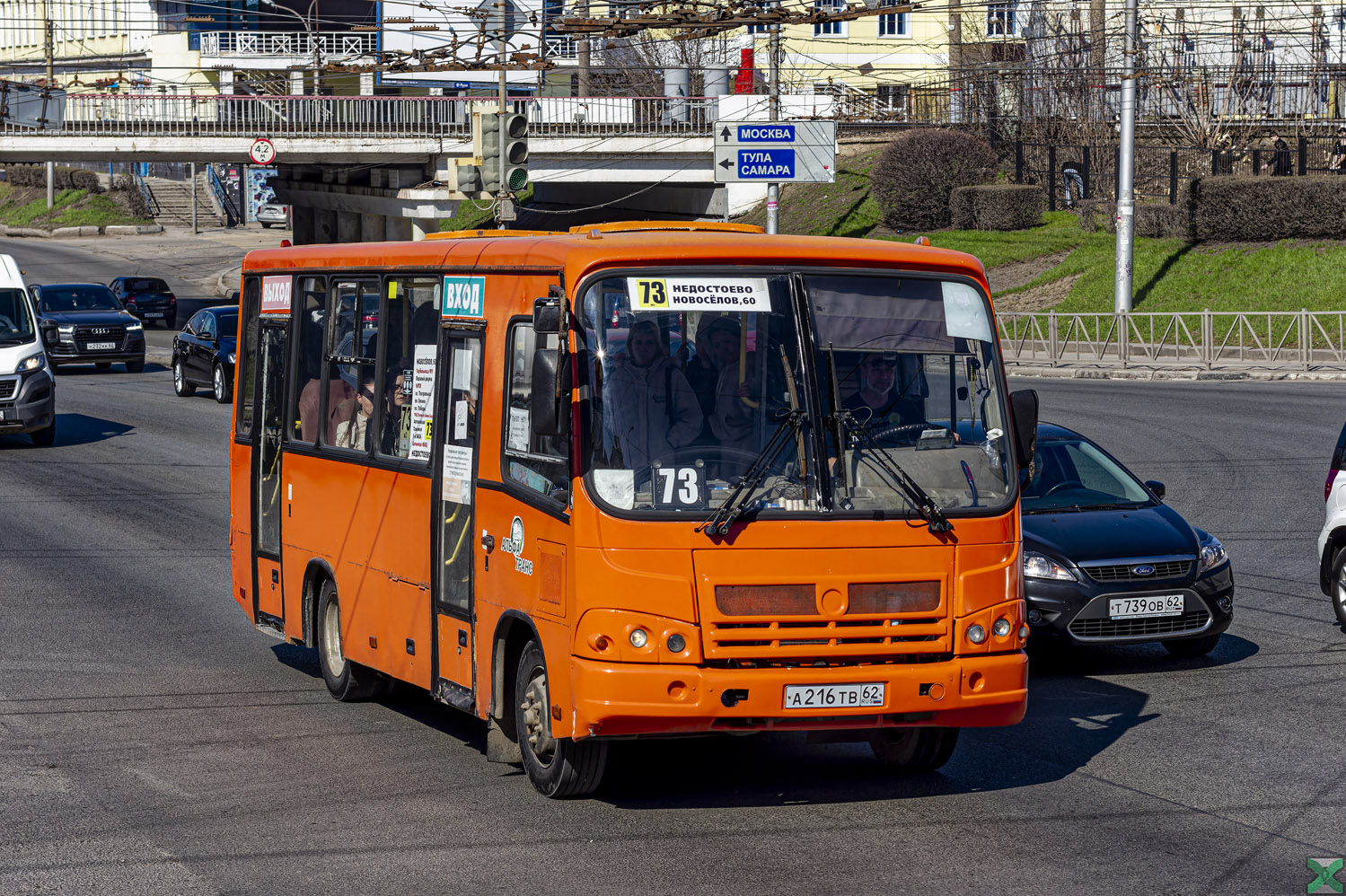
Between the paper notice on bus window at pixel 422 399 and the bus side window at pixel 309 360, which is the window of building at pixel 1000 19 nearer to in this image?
the bus side window at pixel 309 360

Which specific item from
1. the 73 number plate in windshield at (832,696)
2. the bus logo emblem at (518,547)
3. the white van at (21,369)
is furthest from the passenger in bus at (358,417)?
the white van at (21,369)

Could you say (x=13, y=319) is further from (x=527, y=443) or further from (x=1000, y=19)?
(x=1000, y=19)

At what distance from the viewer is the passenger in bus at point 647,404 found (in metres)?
7.20

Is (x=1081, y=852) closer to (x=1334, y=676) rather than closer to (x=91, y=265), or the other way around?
(x=1334, y=676)

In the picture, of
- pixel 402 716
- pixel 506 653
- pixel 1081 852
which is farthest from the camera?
pixel 402 716

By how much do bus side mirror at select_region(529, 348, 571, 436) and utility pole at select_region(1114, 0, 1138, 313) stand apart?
97.8 feet

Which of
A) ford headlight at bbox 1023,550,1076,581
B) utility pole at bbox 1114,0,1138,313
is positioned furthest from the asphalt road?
utility pole at bbox 1114,0,1138,313

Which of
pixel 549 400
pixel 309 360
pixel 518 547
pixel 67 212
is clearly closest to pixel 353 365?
pixel 309 360

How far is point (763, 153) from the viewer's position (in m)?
25.7

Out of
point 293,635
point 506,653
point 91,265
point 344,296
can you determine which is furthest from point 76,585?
point 91,265

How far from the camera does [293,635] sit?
10680 millimetres

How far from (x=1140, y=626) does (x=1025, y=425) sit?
309 centimetres

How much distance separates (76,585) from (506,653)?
701cm

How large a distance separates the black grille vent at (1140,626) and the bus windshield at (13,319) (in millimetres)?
17521
